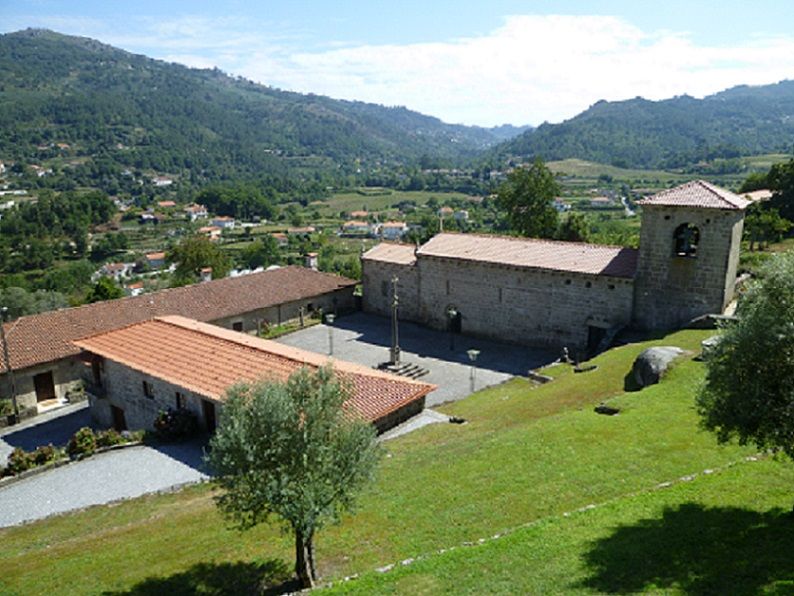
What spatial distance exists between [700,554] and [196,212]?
174601mm

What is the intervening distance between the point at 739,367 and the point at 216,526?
42.3ft

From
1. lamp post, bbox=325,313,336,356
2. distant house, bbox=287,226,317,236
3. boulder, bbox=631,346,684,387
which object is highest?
boulder, bbox=631,346,684,387

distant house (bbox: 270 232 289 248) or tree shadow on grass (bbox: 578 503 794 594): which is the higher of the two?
tree shadow on grass (bbox: 578 503 794 594)

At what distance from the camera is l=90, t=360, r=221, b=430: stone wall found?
25.5 metres

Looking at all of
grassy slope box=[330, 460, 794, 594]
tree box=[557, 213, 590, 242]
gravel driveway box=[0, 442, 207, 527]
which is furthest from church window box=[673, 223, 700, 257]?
gravel driveway box=[0, 442, 207, 527]

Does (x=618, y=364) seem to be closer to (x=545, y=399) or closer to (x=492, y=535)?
(x=545, y=399)

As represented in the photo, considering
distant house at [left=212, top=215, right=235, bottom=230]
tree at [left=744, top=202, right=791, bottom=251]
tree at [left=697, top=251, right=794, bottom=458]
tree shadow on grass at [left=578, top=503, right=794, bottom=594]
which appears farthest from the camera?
distant house at [left=212, top=215, right=235, bottom=230]

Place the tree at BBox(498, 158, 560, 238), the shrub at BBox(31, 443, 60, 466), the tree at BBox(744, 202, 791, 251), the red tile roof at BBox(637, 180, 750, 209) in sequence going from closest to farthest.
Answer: the shrub at BBox(31, 443, 60, 466), the red tile roof at BBox(637, 180, 750, 209), the tree at BBox(744, 202, 791, 251), the tree at BBox(498, 158, 560, 238)

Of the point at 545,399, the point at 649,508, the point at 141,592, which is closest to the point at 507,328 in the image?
the point at 545,399

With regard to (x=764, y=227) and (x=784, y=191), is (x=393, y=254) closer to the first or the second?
(x=764, y=227)

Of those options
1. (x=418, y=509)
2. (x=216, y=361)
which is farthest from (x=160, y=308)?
(x=418, y=509)

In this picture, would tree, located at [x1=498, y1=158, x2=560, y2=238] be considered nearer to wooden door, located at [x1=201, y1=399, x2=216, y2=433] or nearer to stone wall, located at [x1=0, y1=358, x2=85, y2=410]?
wooden door, located at [x1=201, y1=399, x2=216, y2=433]

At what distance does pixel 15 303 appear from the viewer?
53250 millimetres

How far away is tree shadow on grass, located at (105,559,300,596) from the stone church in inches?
963
